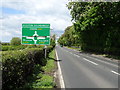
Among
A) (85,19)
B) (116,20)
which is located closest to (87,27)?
(85,19)

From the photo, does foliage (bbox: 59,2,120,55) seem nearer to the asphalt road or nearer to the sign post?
the sign post

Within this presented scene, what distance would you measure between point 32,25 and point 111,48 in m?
17.6

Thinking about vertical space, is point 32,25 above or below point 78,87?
above

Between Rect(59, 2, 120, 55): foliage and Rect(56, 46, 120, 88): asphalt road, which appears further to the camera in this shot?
Rect(59, 2, 120, 55): foliage

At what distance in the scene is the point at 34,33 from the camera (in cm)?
1678

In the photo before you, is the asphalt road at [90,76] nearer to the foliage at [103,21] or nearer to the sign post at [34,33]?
the sign post at [34,33]

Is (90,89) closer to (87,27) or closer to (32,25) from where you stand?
(32,25)

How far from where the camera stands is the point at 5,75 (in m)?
5.03

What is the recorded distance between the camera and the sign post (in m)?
16.6

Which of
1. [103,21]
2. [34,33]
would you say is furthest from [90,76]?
[103,21]

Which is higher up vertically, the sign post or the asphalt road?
the sign post

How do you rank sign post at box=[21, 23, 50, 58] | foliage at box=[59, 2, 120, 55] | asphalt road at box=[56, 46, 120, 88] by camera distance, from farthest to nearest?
foliage at box=[59, 2, 120, 55] < sign post at box=[21, 23, 50, 58] < asphalt road at box=[56, 46, 120, 88]

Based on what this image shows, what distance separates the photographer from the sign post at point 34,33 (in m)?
16.6

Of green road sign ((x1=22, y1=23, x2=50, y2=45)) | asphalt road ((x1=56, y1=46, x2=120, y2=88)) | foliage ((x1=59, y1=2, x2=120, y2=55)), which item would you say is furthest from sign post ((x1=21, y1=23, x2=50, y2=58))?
foliage ((x1=59, y1=2, x2=120, y2=55))
